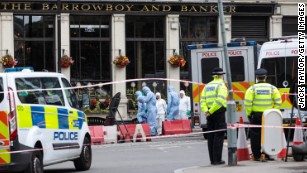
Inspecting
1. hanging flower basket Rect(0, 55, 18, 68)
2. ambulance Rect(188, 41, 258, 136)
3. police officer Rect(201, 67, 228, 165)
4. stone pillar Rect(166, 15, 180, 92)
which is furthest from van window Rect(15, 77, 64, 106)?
stone pillar Rect(166, 15, 180, 92)

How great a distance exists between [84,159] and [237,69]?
Result: 32.5 feet

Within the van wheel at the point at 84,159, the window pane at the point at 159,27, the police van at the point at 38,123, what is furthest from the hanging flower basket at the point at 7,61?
the police van at the point at 38,123

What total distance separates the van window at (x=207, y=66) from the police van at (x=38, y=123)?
32.3ft

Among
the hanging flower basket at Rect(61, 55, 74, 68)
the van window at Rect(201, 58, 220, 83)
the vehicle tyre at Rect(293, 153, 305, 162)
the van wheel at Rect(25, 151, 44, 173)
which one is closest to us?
the van wheel at Rect(25, 151, 44, 173)

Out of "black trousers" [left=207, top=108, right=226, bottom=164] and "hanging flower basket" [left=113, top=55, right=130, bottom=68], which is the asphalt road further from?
"hanging flower basket" [left=113, top=55, right=130, bottom=68]

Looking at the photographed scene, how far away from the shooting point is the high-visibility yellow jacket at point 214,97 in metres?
16.0

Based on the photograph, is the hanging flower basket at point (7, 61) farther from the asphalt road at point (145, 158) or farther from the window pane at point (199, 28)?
the asphalt road at point (145, 158)

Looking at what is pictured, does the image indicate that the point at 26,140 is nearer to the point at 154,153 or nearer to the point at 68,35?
the point at 154,153

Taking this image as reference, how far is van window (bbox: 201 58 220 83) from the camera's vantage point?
87.0 ft

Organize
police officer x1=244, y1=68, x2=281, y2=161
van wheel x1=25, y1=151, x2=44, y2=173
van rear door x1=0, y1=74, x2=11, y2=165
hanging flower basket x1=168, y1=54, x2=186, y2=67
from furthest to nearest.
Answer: hanging flower basket x1=168, y1=54, x2=186, y2=67 → police officer x1=244, y1=68, x2=281, y2=161 → van wheel x1=25, y1=151, x2=44, y2=173 → van rear door x1=0, y1=74, x2=11, y2=165

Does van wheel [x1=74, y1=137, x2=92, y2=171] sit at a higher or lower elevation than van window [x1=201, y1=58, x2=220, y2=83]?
lower

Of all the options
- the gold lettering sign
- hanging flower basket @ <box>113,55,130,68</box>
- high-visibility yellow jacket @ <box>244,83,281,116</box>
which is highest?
the gold lettering sign

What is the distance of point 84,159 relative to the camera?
17.2 meters

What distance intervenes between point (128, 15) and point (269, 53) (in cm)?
1376
